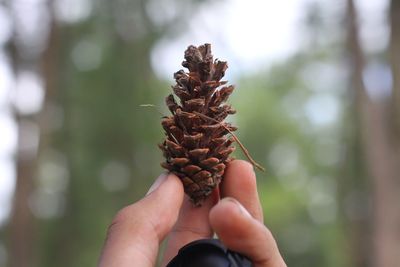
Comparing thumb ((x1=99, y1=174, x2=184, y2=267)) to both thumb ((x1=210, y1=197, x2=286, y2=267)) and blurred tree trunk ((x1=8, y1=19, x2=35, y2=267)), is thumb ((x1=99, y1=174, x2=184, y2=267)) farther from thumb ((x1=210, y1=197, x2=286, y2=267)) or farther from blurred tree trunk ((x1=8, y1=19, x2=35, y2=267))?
blurred tree trunk ((x1=8, y1=19, x2=35, y2=267))

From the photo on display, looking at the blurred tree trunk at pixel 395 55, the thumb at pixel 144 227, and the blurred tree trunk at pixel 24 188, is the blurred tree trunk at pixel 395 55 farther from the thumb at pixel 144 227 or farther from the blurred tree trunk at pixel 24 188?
the thumb at pixel 144 227

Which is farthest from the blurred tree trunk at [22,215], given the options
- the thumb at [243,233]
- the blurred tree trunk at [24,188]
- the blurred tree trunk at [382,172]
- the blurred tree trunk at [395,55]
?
the thumb at [243,233]

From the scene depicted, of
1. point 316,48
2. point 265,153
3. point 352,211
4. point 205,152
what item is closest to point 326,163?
point 265,153

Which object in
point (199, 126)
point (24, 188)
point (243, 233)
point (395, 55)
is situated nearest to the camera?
point (243, 233)

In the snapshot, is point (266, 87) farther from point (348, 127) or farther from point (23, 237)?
point (23, 237)

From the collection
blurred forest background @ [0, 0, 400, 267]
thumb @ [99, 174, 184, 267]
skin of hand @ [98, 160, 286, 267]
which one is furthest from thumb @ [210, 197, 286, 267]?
blurred forest background @ [0, 0, 400, 267]

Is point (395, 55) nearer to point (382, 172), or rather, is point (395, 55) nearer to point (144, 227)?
point (382, 172)

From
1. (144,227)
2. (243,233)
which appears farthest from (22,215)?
(243,233)
